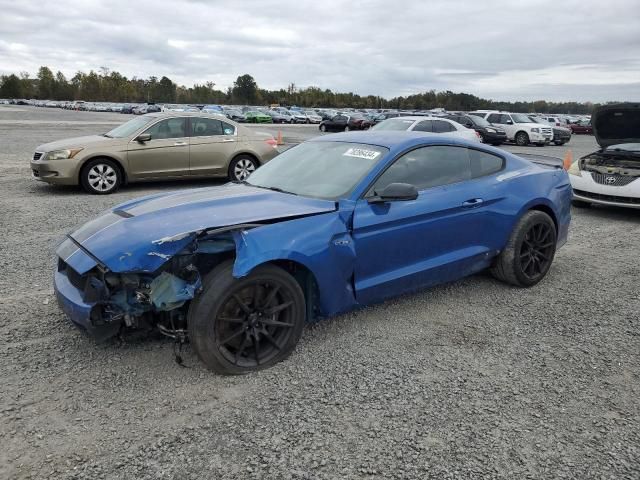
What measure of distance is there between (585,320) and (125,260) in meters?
3.64

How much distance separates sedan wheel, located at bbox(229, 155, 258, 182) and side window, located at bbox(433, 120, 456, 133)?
26.7 ft

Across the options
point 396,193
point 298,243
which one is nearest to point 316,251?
point 298,243

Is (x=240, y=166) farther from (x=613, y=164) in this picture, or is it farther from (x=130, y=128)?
(x=613, y=164)

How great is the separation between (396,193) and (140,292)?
1852 millimetres

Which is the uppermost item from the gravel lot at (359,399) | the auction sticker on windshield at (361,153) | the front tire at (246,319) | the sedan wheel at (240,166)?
the auction sticker on windshield at (361,153)

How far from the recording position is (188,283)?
10.5 feet

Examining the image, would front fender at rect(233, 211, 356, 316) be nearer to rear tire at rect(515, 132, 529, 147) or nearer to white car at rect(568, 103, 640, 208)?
white car at rect(568, 103, 640, 208)

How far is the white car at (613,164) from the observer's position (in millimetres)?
8383

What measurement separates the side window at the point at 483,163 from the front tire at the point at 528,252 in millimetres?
542

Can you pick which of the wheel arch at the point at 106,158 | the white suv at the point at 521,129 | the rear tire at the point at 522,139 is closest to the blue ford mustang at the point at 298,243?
the wheel arch at the point at 106,158

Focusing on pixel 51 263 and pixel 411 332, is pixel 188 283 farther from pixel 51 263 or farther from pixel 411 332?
pixel 51 263

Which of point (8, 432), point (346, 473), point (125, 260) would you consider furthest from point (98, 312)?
point (346, 473)

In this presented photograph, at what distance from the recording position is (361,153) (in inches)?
167

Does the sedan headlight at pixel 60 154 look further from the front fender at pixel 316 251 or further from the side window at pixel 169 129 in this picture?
the front fender at pixel 316 251
